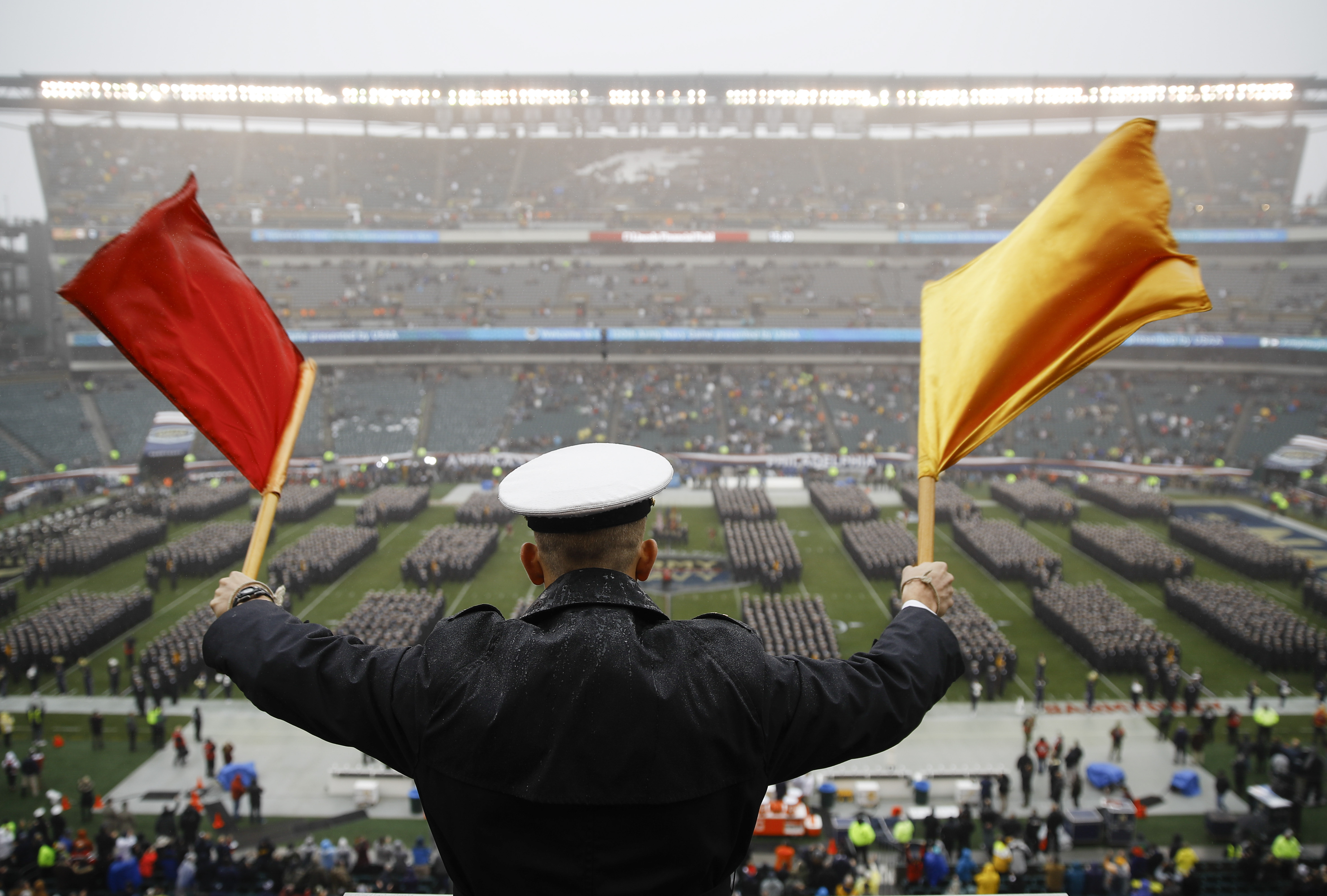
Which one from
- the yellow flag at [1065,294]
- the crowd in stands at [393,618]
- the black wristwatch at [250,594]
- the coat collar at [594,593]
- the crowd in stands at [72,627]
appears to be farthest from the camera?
the crowd in stands at [72,627]

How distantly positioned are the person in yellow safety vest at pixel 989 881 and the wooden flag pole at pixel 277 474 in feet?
31.8

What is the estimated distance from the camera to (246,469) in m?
2.22

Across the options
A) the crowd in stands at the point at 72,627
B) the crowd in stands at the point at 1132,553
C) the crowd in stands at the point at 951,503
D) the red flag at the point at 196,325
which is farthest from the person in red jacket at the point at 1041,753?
the crowd in stands at the point at 72,627

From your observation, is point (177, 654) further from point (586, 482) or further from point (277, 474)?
point (586, 482)

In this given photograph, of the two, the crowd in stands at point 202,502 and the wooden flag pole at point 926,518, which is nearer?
the wooden flag pole at point 926,518

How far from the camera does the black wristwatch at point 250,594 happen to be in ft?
5.95

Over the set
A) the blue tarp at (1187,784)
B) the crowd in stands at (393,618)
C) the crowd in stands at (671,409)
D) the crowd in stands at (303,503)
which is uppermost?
the crowd in stands at (671,409)

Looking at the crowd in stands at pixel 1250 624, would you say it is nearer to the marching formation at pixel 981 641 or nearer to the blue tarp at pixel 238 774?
the marching formation at pixel 981 641

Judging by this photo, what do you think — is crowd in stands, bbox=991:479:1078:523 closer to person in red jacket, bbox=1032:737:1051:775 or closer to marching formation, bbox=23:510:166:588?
person in red jacket, bbox=1032:737:1051:775

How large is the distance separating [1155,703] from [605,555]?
17402 mm

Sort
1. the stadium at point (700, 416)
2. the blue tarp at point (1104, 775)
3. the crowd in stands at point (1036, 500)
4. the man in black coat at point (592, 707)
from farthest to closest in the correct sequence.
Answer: the crowd in stands at point (1036, 500), the stadium at point (700, 416), the blue tarp at point (1104, 775), the man in black coat at point (592, 707)

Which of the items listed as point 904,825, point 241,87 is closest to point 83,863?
point 904,825

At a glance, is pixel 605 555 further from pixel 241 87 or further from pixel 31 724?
pixel 241 87

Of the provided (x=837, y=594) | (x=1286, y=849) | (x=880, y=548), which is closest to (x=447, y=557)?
(x=837, y=594)
